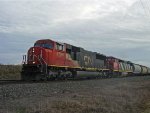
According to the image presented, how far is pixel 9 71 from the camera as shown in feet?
141

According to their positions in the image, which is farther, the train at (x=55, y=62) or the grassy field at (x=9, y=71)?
the grassy field at (x=9, y=71)

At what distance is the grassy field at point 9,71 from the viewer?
39.6 m

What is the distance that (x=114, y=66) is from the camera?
58.1m

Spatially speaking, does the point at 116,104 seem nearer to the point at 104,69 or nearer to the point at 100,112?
the point at 100,112

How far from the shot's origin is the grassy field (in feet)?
130

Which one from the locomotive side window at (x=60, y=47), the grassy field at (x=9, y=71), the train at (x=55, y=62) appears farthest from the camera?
the grassy field at (x=9, y=71)

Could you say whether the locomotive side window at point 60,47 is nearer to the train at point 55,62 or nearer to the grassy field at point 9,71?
the train at point 55,62

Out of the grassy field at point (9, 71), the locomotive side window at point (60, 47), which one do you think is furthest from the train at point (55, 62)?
the grassy field at point (9, 71)

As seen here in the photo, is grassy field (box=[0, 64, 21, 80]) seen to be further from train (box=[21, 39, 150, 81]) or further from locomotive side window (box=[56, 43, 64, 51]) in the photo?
locomotive side window (box=[56, 43, 64, 51])

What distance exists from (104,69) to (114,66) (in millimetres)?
7177

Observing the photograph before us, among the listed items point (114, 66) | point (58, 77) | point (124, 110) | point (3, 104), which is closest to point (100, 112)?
point (124, 110)

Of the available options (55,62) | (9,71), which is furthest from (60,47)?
(9,71)

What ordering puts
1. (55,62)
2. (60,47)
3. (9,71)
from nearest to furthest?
1. (55,62)
2. (60,47)
3. (9,71)

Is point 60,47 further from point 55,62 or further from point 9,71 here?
point 9,71
